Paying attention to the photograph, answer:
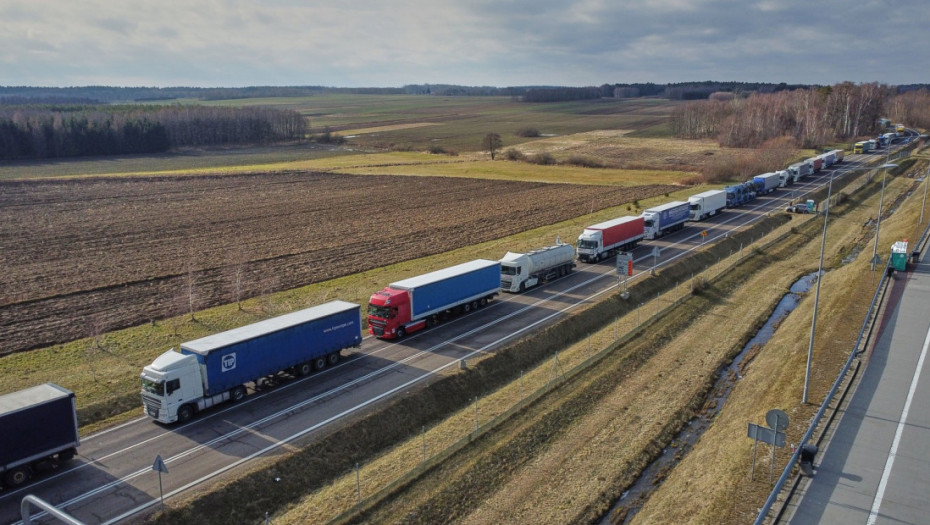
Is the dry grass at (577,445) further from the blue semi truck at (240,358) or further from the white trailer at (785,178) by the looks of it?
the white trailer at (785,178)

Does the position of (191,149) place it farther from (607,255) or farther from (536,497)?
(536,497)

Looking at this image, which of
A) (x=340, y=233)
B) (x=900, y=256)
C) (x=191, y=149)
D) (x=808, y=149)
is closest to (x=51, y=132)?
(x=191, y=149)

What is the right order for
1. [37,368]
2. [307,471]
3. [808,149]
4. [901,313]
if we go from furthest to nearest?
1. [808,149]
2. [901,313]
3. [37,368]
4. [307,471]

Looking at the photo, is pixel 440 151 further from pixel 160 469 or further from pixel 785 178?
pixel 160 469

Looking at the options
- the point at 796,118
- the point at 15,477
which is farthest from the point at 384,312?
the point at 796,118

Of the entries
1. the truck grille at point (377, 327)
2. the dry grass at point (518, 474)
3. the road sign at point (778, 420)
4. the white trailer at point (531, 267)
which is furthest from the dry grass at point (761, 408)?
the truck grille at point (377, 327)

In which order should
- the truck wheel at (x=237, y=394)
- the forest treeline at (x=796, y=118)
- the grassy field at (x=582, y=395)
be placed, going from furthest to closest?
the forest treeline at (x=796, y=118) → the truck wheel at (x=237, y=394) → the grassy field at (x=582, y=395)
